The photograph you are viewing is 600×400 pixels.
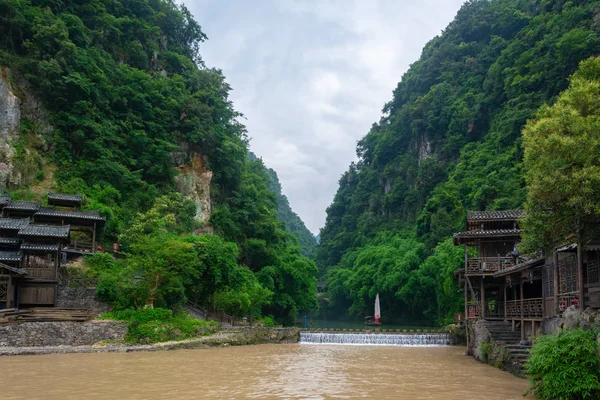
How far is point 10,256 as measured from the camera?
1089 inches

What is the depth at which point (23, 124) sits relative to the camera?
3803cm

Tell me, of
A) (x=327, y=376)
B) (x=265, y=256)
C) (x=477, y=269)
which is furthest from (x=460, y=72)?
(x=327, y=376)

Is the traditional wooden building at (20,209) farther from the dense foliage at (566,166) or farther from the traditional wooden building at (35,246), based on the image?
the dense foliage at (566,166)

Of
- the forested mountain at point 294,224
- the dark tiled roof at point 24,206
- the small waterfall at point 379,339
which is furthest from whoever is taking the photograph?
the forested mountain at point 294,224

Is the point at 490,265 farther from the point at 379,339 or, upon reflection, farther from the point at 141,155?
the point at 141,155

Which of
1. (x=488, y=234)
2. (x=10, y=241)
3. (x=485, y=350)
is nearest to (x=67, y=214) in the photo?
(x=10, y=241)

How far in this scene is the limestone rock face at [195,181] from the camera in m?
45.5

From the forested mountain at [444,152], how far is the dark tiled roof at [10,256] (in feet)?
98.5

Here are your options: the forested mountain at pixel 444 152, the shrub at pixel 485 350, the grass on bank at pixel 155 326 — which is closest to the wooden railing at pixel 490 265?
the shrub at pixel 485 350

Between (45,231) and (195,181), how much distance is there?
19016 millimetres

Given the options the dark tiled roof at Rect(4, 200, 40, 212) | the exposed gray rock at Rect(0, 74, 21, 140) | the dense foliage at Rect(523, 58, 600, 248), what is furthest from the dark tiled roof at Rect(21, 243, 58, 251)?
the dense foliage at Rect(523, 58, 600, 248)

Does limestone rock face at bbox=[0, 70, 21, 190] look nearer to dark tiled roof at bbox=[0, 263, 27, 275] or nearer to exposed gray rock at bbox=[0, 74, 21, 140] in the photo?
exposed gray rock at bbox=[0, 74, 21, 140]

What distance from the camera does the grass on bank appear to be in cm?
2541

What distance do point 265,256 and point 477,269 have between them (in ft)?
84.2
